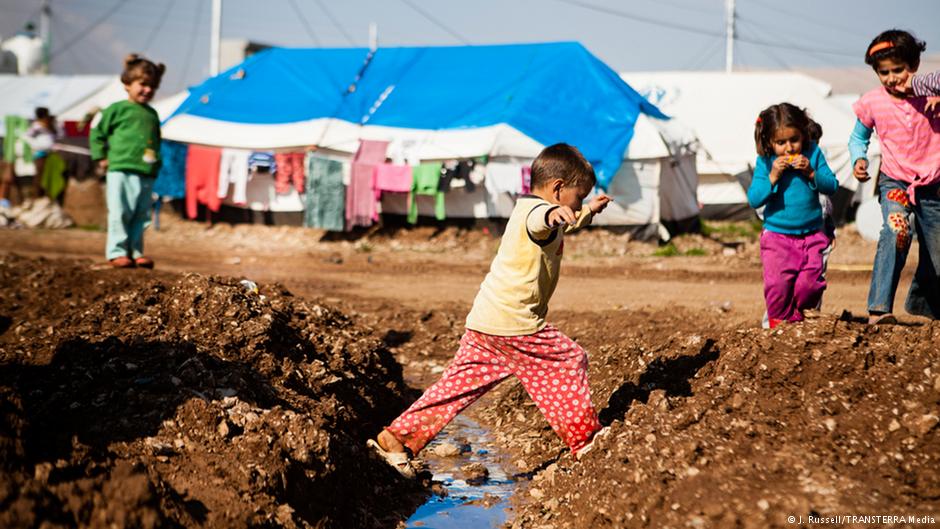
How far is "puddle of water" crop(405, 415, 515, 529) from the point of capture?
13.3 ft

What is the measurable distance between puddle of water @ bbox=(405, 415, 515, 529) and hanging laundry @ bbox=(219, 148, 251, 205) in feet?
39.2

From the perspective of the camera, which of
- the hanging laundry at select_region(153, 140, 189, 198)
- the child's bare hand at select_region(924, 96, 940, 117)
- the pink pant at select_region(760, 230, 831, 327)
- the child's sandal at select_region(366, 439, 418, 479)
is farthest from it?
the hanging laundry at select_region(153, 140, 189, 198)

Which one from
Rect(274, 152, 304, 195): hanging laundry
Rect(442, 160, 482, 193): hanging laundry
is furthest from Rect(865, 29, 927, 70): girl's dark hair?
Rect(274, 152, 304, 195): hanging laundry

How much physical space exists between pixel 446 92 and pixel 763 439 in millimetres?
13143

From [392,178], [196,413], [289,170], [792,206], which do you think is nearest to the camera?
[196,413]

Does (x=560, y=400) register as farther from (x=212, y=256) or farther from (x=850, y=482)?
(x=212, y=256)

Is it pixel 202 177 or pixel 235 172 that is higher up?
pixel 235 172

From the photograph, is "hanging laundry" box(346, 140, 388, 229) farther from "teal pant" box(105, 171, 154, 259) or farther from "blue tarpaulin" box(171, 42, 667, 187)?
"teal pant" box(105, 171, 154, 259)

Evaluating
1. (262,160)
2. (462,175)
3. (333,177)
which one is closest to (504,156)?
(462,175)

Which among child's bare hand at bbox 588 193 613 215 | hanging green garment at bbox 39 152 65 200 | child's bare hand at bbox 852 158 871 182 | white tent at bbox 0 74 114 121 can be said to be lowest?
hanging green garment at bbox 39 152 65 200

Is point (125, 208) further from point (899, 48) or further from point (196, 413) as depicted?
point (899, 48)

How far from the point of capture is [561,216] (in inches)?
150

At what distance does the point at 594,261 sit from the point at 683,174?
3.54 m

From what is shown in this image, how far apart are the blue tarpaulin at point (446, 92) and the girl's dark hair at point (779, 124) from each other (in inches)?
356
